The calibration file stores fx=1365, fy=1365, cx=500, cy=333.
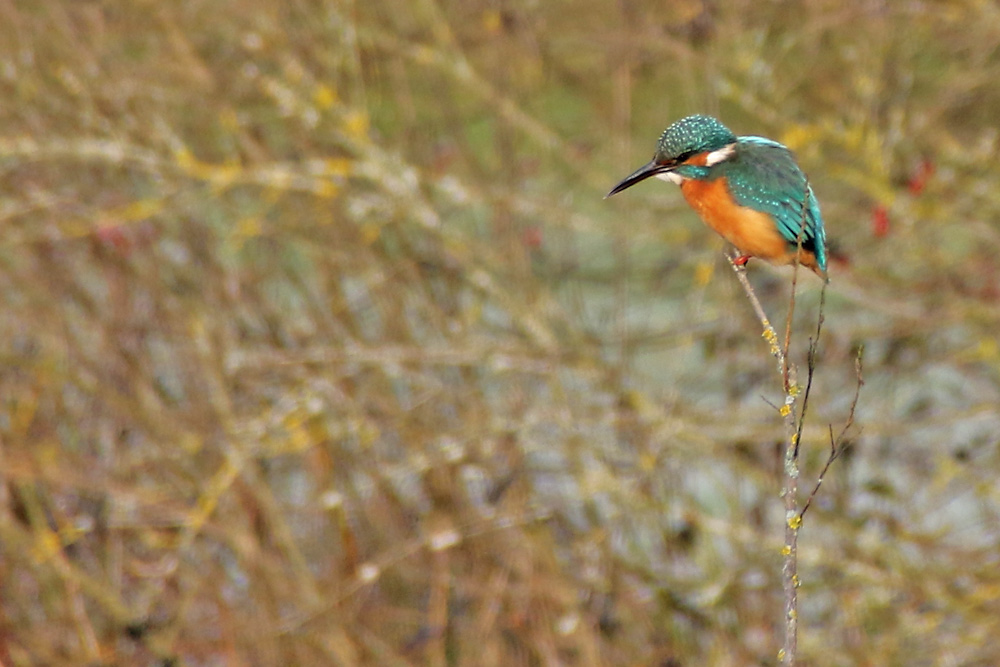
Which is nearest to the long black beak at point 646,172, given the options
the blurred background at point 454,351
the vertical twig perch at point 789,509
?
the vertical twig perch at point 789,509

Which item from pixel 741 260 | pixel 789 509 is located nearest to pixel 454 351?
pixel 741 260

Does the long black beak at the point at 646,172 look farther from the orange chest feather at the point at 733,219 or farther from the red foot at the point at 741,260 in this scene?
the red foot at the point at 741,260

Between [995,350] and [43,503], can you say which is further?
[43,503]

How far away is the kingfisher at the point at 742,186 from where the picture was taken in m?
1.47

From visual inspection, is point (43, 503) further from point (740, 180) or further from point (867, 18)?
point (740, 180)

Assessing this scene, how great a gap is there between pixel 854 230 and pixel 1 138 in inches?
99.6

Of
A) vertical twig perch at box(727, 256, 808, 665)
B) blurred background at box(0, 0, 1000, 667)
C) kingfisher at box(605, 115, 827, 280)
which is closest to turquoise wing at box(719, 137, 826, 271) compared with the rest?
kingfisher at box(605, 115, 827, 280)

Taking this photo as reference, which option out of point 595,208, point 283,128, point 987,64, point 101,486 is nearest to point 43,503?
point 101,486

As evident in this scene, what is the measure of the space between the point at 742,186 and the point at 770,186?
36 millimetres

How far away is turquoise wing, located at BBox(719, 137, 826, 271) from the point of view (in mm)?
1511

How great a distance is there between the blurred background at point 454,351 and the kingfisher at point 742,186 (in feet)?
6.01

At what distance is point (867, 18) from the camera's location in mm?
3750

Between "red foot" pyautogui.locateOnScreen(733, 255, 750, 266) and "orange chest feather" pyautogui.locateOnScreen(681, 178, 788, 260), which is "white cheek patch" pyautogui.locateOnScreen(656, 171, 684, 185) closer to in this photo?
"orange chest feather" pyautogui.locateOnScreen(681, 178, 788, 260)

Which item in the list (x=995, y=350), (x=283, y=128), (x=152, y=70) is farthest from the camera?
(x=283, y=128)
